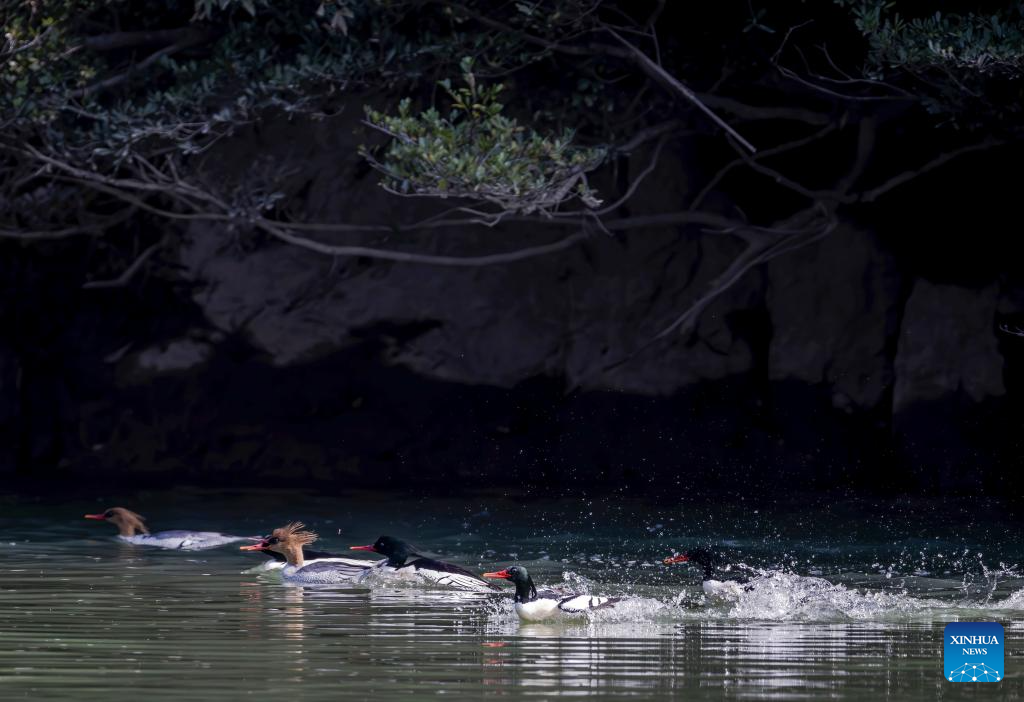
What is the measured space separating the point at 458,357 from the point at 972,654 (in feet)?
47.2

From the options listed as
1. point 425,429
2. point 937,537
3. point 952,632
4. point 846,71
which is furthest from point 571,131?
point 952,632

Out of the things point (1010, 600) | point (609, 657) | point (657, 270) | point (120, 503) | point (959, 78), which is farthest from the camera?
point (657, 270)

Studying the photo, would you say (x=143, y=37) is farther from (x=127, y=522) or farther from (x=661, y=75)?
(x=661, y=75)

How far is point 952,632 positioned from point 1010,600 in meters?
2.31

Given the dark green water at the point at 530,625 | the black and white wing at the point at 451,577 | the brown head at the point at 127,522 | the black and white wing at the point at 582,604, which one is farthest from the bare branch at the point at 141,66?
the black and white wing at the point at 582,604

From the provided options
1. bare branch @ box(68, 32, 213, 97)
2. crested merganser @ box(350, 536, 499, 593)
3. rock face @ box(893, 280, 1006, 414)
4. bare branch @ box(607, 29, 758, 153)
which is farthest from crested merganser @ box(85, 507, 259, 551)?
rock face @ box(893, 280, 1006, 414)

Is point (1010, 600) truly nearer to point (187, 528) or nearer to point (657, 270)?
point (187, 528)

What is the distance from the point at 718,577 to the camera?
1207 cm

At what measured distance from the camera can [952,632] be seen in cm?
941

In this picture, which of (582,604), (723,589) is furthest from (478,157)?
(582,604)

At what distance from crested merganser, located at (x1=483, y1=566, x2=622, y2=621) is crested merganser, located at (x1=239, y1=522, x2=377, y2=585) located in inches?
111

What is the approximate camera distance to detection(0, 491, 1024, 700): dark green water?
27.0 ft

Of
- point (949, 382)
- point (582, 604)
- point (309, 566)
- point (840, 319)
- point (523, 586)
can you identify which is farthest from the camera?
point (840, 319)

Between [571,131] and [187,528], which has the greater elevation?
[571,131]
